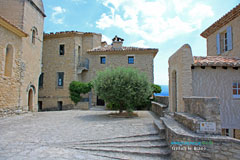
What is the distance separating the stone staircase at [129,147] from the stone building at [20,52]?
7.79m

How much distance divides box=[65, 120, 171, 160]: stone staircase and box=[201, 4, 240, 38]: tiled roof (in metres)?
9.02

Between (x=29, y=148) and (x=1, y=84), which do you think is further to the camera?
(x=1, y=84)

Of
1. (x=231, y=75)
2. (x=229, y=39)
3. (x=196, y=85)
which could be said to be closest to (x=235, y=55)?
(x=229, y=39)

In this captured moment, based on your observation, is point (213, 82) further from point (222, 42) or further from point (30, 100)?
point (30, 100)

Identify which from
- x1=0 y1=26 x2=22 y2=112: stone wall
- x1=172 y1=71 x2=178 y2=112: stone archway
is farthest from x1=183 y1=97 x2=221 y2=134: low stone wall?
x1=0 y1=26 x2=22 y2=112: stone wall

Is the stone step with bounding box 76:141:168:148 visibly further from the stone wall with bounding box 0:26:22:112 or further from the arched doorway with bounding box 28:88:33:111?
the arched doorway with bounding box 28:88:33:111

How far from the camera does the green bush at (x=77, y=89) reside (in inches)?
736

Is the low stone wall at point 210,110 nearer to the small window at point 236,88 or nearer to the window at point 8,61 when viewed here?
the small window at point 236,88

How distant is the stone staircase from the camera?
16.3 ft

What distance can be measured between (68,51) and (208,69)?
1668 cm

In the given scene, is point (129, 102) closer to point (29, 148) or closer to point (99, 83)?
point (99, 83)

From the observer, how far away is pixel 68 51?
65.9 ft

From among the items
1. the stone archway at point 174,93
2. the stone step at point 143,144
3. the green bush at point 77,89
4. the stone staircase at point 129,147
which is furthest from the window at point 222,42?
the green bush at point 77,89

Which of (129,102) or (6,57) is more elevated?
(6,57)
